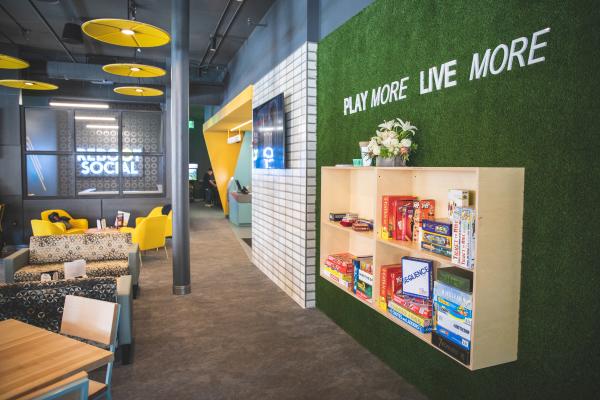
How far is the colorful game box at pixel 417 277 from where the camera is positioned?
282 centimetres

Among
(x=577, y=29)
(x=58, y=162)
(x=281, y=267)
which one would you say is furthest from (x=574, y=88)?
(x=58, y=162)

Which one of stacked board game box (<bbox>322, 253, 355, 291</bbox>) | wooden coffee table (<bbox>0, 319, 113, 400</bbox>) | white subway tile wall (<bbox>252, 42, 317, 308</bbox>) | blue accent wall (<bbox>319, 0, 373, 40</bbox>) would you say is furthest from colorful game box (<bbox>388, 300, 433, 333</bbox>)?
blue accent wall (<bbox>319, 0, 373, 40</bbox>)

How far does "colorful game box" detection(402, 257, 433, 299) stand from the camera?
2818 millimetres

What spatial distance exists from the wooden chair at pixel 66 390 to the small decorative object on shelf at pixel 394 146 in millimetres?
2301

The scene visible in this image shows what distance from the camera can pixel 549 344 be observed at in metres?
2.27

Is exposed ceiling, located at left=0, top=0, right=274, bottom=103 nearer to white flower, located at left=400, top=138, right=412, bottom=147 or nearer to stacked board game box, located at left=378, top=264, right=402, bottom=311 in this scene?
white flower, located at left=400, top=138, right=412, bottom=147

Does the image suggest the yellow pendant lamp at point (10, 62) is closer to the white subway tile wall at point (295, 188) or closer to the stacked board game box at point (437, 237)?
the white subway tile wall at point (295, 188)

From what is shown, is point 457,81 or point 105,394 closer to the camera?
point 105,394

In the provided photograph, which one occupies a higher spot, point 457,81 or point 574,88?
point 457,81

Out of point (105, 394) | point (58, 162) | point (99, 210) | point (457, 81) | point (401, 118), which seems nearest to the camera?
point (105, 394)

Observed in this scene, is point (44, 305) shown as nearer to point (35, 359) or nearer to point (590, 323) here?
point (35, 359)

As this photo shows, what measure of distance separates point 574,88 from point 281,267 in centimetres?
446

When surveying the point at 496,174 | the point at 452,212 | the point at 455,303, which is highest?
the point at 496,174

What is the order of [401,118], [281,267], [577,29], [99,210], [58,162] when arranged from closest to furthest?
1. [577,29]
2. [401,118]
3. [281,267]
4. [99,210]
5. [58,162]
